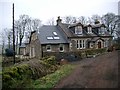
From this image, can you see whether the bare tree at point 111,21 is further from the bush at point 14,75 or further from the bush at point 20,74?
the bush at point 14,75

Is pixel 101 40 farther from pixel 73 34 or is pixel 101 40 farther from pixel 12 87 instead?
pixel 12 87

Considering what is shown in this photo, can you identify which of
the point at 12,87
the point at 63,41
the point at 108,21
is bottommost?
the point at 12,87

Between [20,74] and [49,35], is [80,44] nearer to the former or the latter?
[49,35]

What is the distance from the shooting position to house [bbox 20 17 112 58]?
122ft

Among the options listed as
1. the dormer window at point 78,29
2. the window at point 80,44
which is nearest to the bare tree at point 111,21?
the dormer window at point 78,29

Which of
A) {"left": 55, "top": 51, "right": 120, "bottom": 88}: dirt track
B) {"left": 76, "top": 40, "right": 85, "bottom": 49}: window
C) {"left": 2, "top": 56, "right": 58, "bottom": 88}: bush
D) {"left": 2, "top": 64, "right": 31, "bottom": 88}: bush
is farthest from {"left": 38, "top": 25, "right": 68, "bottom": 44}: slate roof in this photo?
{"left": 55, "top": 51, "right": 120, "bottom": 88}: dirt track

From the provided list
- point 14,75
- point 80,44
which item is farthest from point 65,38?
point 14,75

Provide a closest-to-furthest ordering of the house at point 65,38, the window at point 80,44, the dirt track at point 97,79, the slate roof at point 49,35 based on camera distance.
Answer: the dirt track at point 97,79
the slate roof at point 49,35
the house at point 65,38
the window at point 80,44

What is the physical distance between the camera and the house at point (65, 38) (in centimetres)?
3728

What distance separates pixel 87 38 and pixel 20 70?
28.4 m

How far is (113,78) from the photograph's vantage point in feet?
40.6

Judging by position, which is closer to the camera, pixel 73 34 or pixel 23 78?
pixel 23 78

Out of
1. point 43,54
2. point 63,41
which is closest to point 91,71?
point 43,54

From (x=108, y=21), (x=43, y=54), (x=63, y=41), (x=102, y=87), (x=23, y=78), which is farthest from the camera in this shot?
(x=108, y=21)
